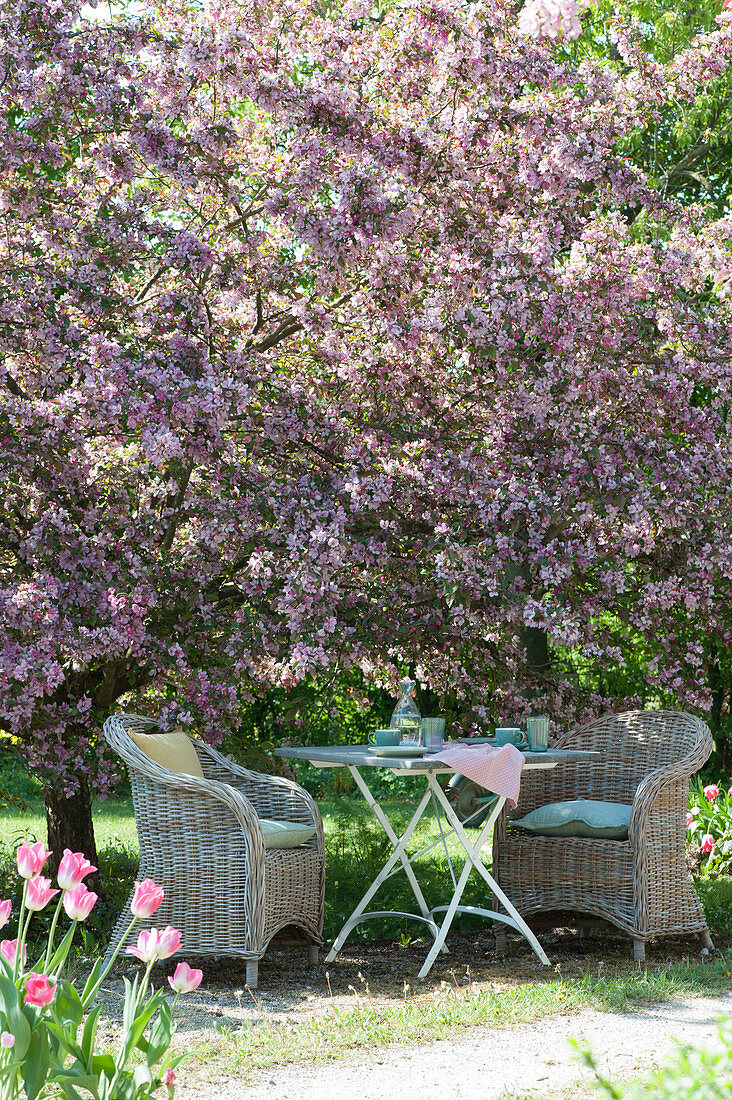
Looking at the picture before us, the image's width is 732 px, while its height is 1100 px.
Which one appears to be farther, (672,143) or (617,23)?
(672,143)

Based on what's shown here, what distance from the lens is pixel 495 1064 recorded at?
9.95 feet

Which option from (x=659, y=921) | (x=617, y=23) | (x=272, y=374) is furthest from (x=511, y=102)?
(x=659, y=921)

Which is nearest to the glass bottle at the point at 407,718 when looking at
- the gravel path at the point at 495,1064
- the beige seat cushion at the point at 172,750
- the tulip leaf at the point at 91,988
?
the beige seat cushion at the point at 172,750

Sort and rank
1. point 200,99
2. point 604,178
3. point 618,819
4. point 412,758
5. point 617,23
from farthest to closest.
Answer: point 617,23 < point 604,178 < point 200,99 < point 618,819 < point 412,758

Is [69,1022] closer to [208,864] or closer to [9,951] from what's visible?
[9,951]

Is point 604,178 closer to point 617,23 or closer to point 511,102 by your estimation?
point 511,102

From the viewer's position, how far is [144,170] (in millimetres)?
5266

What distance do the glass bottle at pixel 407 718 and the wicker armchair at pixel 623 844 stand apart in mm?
621

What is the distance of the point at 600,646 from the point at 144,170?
3080 millimetres

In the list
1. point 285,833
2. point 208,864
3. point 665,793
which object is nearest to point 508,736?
point 665,793

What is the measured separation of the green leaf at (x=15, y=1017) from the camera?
192 centimetres

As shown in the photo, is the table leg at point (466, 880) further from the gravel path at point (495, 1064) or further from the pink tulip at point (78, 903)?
the pink tulip at point (78, 903)

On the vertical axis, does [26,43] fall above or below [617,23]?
below

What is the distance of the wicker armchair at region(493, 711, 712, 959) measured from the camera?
4.41 metres
